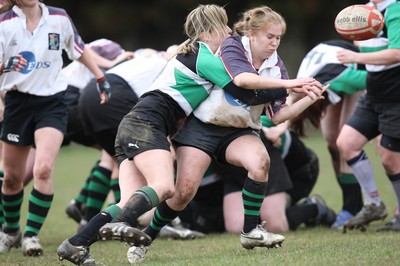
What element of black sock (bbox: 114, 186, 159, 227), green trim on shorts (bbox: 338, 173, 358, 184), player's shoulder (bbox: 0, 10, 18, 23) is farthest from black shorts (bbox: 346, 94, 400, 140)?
player's shoulder (bbox: 0, 10, 18, 23)

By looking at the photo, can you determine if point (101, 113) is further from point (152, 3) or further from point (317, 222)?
point (152, 3)

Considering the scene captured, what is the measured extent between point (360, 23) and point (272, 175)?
1.76 metres

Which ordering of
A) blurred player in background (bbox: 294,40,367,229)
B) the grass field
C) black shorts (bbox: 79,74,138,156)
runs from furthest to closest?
blurred player in background (bbox: 294,40,367,229) → black shorts (bbox: 79,74,138,156) → the grass field

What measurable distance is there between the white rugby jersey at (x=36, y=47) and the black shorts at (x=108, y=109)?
2.03 ft

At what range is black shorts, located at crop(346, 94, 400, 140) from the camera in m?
6.35

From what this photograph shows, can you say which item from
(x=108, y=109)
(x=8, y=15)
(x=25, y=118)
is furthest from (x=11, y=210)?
(x=8, y=15)

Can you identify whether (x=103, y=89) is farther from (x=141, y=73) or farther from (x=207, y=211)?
(x=207, y=211)

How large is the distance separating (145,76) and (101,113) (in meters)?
0.46

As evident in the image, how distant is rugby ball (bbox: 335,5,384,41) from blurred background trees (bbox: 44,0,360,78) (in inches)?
659

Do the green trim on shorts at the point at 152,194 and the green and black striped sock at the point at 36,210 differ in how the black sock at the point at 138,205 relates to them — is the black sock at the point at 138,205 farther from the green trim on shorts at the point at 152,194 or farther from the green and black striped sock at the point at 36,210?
the green and black striped sock at the point at 36,210

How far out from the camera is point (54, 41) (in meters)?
6.16

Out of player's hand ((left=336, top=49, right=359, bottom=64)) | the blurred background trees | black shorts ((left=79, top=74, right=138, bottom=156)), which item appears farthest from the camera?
the blurred background trees

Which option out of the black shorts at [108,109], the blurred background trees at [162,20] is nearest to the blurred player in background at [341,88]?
the black shorts at [108,109]

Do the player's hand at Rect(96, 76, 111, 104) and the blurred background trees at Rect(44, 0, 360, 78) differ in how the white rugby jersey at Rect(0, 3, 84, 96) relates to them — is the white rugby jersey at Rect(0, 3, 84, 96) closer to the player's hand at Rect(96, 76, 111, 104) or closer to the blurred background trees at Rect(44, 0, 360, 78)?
the player's hand at Rect(96, 76, 111, 104)
